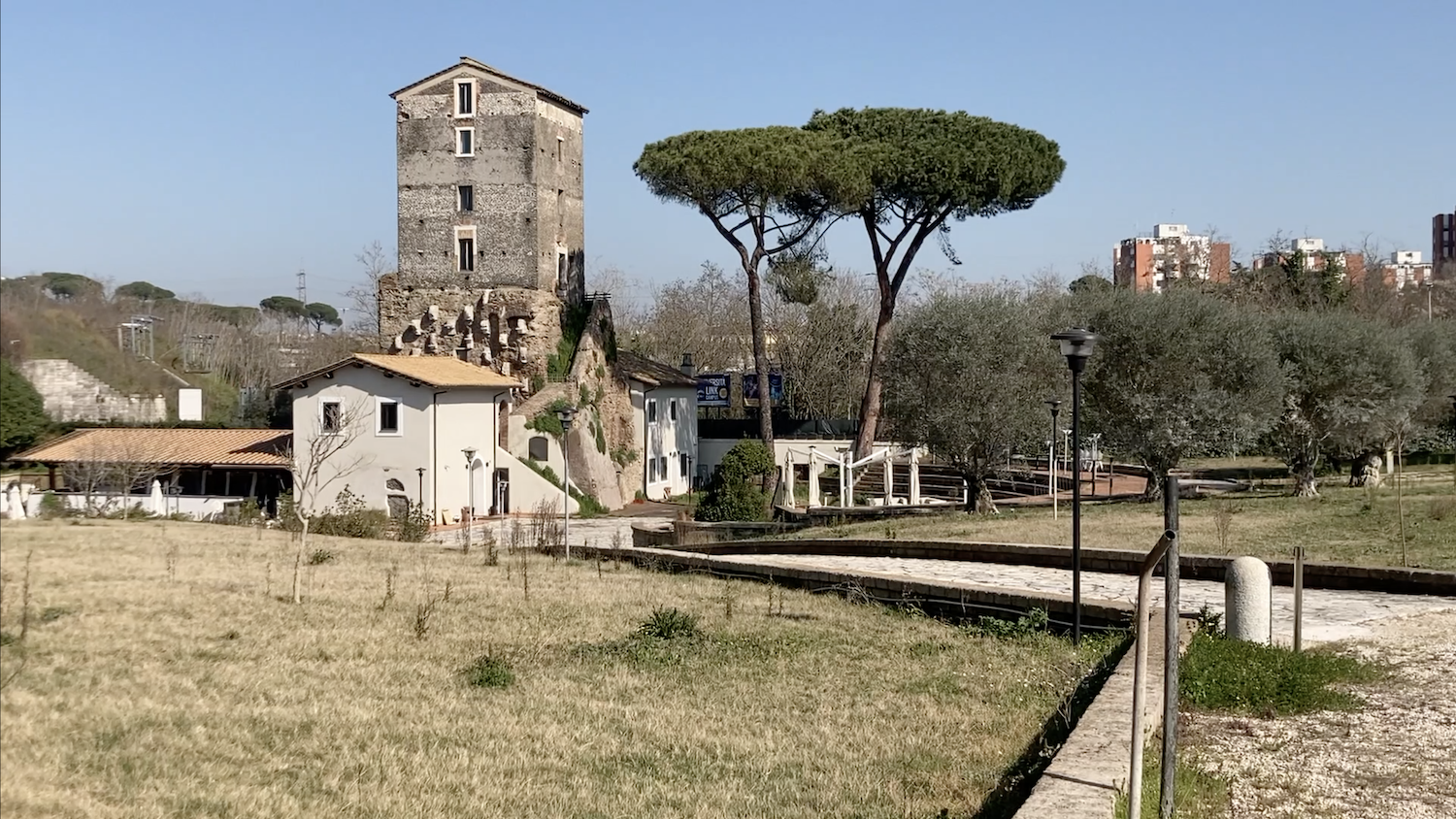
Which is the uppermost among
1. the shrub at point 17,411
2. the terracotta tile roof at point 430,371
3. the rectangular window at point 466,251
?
the rectangular window at point 466,251

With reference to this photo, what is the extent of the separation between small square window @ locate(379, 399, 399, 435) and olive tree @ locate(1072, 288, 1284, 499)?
18913mm

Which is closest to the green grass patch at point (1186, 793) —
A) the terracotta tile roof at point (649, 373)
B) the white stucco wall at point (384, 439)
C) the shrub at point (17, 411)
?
the shrub at point (17, 411)

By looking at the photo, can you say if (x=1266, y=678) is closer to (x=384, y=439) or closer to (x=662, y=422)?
(x=384, y=439)

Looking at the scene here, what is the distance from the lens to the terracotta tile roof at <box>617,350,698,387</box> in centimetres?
4591

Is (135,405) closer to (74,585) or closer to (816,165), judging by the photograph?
(74,585)

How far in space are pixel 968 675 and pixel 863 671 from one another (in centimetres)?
77

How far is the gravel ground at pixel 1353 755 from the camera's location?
6.08 m

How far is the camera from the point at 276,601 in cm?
1019

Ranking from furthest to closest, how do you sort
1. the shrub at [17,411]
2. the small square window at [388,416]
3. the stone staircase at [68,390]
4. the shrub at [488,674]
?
the small square window at [388,416] < the shrub at [488,674] < the stone staircase at [68,390] < the shrub at [17,411]

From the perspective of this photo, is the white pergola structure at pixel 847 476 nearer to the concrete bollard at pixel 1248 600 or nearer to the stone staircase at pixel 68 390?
the concrete bollard at pixel 1248 600

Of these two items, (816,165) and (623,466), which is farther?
(623,466)

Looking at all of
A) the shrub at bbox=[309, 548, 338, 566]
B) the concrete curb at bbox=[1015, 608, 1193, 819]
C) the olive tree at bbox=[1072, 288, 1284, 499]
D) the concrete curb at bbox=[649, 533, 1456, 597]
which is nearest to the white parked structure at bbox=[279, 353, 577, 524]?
the concrete curb at bbox=[649, 533, 1456, 597]

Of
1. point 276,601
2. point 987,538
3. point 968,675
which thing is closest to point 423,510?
point 987,538

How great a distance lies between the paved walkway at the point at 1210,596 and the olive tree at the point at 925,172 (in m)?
21.7
